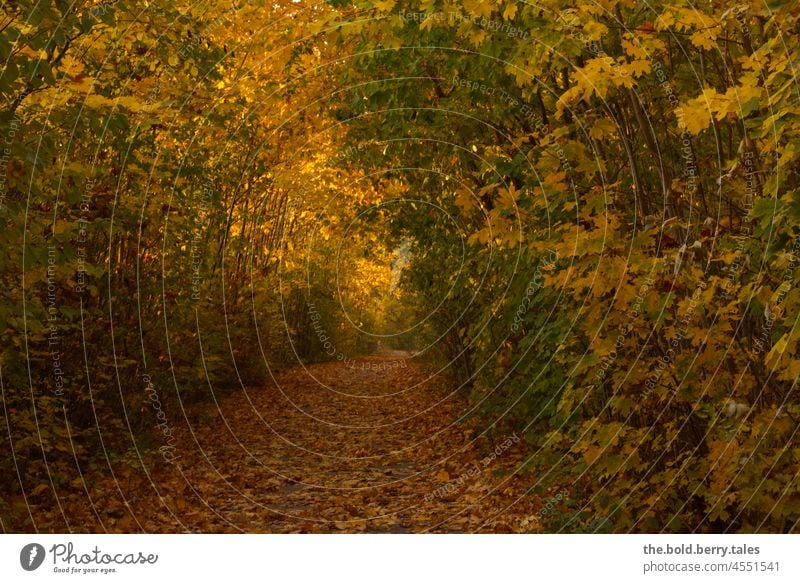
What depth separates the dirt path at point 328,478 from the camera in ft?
24.9

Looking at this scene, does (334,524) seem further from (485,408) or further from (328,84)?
(328,84)

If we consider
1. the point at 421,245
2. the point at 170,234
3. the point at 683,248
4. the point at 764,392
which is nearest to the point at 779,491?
the point at 764,392

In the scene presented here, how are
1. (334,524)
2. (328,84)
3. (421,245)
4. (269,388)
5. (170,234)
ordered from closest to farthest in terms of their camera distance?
(334,524) < (170,234) < (328,84) < (421,245) < (269,388)

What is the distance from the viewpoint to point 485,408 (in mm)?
10828

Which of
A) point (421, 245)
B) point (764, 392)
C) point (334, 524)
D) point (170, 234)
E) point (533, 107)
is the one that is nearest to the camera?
point (764, 392)

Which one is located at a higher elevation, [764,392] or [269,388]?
[764,392]

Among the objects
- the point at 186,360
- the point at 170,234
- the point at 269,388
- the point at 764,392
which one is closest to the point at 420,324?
the point at 269,388

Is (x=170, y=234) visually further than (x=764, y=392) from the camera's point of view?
Yes

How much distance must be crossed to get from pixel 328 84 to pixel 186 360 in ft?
16.3

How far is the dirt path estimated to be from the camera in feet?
24.9

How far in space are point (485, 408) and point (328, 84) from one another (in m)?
5.56

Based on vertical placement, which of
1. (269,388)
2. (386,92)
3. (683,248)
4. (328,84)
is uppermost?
(328,84)

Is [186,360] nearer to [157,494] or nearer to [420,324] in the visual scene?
[157,494]

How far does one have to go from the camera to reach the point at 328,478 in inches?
386
